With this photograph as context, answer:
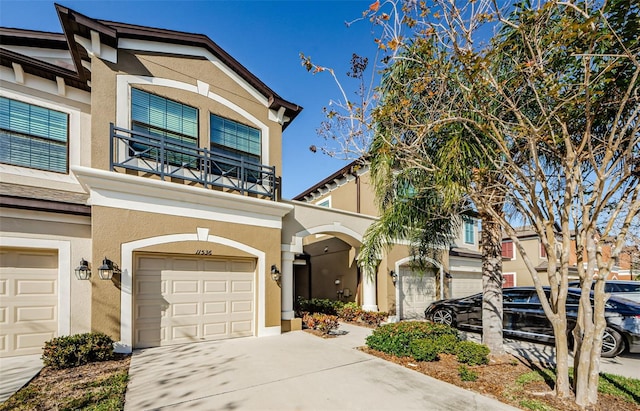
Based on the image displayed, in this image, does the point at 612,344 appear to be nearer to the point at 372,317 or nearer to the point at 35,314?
the point at 372,317

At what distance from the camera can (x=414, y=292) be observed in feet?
45.5

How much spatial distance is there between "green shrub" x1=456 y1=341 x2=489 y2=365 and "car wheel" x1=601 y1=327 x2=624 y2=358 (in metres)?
3.50

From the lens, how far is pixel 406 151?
6.48 meters

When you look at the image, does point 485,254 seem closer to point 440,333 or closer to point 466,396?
point 440,333

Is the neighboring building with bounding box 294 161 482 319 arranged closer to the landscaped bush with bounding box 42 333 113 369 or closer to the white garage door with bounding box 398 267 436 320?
the white garage door with bounding box 398 267 436 320

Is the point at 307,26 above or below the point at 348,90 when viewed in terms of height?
above

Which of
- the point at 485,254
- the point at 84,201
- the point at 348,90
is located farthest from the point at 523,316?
the point at 84,201

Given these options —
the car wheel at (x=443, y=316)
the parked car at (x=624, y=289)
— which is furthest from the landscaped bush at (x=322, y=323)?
the parked car at (x=624, y=289)

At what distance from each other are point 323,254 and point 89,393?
11721 mm

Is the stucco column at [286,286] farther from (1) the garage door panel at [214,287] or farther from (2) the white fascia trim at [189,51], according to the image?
(2) the white fascia trim at [189,51]

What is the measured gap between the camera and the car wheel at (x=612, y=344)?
7.84m

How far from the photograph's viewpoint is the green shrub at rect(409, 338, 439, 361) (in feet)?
22.8

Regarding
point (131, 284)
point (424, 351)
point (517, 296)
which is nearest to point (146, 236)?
point (131, 284)

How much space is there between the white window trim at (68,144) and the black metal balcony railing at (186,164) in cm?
157
